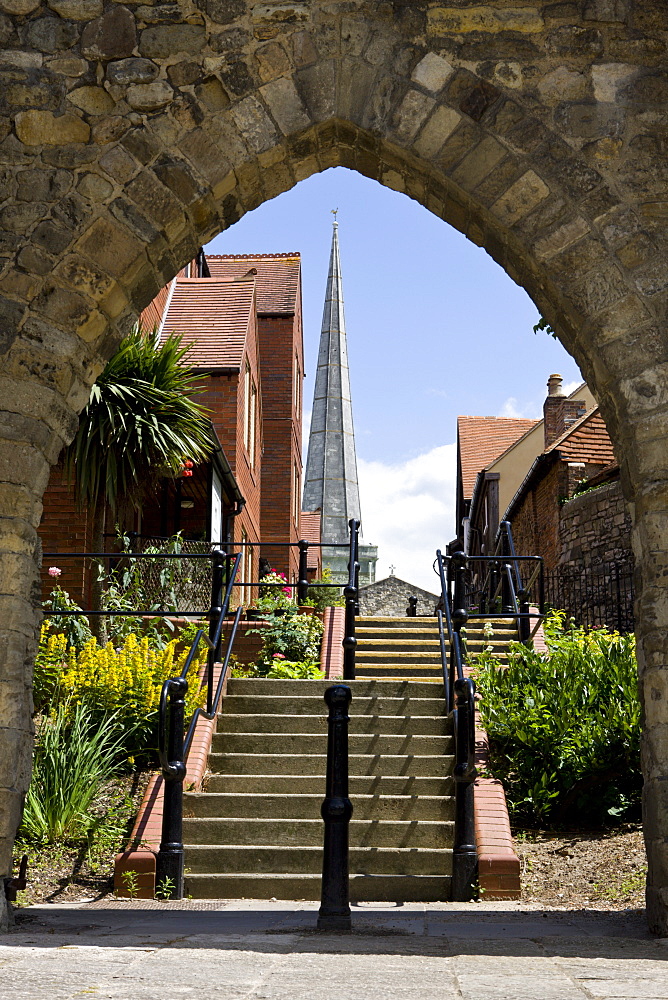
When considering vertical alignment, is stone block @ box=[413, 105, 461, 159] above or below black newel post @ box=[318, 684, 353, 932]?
above

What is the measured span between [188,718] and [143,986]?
16.4ft

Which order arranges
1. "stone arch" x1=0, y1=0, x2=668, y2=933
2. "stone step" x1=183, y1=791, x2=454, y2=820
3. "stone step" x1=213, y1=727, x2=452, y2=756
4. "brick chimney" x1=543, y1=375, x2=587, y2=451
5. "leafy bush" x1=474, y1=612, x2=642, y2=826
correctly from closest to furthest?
"stone arch" x1=0, y1=0, x2=668, y2=933
"stone step" x1=183, y1=791, x2=454, y2=820
"leafy bush" x1=474, y1=612, x2=642, y2=826
"stone step" x1=213, y1=727, x2=452, y2=756
"brick chimney" x1=543, y1=375, x2=587, y2=451

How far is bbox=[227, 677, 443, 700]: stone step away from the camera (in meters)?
8.38

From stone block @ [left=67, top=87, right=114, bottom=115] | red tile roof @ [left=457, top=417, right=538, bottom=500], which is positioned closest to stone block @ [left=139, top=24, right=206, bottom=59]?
stone block @ [left=67, top=87, right=114, bottom=115]

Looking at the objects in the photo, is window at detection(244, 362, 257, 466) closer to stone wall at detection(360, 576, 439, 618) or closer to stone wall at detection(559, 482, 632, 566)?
stone wall at detection(559, 482, 632, 566)

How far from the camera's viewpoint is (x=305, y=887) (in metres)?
5.83

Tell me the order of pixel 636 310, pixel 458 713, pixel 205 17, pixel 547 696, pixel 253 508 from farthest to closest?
1. pixel 253 508
2. pixel 547 696
3. pixel 458 713
4. pixel 205 17
5. pixel 636 310

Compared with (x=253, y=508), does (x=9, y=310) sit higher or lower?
lower

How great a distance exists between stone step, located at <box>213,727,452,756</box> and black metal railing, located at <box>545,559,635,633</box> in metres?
6.96

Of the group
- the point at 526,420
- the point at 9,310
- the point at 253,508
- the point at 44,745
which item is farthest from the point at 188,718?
the point at 526,420

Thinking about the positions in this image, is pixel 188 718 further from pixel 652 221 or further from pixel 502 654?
pixel 652 221

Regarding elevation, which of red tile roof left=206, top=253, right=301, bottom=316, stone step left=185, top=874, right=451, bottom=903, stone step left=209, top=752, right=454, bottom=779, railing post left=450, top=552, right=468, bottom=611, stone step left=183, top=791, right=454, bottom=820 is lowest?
stone step left=185, top=874, right=451, bottom=903

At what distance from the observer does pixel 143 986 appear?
2.64m

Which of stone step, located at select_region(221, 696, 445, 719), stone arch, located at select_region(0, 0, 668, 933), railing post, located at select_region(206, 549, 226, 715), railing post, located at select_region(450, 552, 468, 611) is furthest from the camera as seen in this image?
railing post, located at select_region(450, 552, 468, 611)
